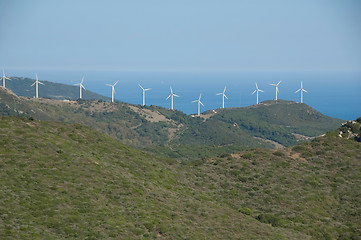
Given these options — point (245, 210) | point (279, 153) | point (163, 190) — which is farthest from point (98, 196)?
point (279, 153)

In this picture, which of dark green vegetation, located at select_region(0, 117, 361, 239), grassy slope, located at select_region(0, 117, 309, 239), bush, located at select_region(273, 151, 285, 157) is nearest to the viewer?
grassy slope, located at select_region(0, 117, 309, 239)

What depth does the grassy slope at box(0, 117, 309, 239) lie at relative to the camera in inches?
2090

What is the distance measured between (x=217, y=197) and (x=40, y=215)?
32.3 metres

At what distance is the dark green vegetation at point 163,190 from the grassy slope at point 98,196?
0.41ft

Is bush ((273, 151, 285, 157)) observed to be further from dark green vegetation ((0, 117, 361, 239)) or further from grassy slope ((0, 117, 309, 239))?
grassy slope ((0, 117, 309, 239))

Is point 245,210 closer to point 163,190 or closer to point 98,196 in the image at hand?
point 163,190

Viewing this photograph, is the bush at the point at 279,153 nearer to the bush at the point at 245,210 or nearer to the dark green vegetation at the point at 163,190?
the dark green vegetation at the point at 163,190

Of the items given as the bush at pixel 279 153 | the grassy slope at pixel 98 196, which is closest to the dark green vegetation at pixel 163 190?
the grassy slope at pixel 98 196

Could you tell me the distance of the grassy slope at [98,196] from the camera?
174 feet

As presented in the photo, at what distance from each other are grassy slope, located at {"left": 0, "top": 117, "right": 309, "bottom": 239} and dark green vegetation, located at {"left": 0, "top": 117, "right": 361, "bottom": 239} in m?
0.13

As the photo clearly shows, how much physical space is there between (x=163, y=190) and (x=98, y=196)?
14.0m

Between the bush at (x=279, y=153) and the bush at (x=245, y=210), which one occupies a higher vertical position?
the bush at (x=279, y=153)

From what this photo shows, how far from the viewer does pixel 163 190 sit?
242ft

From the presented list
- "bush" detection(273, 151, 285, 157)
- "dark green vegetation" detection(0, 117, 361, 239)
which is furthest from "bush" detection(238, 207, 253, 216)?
"bush" detection(273, 151, 285, 157)
